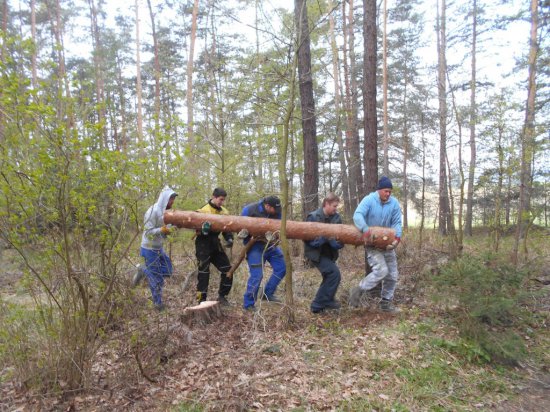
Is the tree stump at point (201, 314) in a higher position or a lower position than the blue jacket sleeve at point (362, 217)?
lower

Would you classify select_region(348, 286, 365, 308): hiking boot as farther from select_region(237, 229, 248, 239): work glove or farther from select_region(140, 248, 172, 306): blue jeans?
select_region(140, 248, 172, 306): blue jeans

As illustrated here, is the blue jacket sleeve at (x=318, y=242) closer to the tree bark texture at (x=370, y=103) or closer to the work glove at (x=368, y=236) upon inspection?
the work glove at (x=368, y=236)

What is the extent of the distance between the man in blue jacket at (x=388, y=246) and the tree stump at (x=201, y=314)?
6.95ft

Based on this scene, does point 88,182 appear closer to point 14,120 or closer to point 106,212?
point 106,212

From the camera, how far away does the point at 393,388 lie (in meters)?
3.58

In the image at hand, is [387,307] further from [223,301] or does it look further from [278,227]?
[223,301]

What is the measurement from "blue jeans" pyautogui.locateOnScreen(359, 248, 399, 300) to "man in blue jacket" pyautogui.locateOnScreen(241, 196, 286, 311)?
1390mm

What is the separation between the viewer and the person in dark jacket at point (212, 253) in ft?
18.8

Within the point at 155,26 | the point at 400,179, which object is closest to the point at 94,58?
the point at 155,26

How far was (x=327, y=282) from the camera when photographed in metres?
5.27

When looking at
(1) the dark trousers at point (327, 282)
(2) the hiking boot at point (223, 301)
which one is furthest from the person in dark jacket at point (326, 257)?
(2) the hiking boot at point (223, 301)

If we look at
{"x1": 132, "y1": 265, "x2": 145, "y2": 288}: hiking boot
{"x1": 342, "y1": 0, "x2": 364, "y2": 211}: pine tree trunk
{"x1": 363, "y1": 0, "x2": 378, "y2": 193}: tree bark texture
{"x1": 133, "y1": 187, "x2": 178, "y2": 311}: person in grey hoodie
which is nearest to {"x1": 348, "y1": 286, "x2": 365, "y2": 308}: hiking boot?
{"x1": 363, "y1": 0, "x2": 378, "y2": 193}: tree bark texture

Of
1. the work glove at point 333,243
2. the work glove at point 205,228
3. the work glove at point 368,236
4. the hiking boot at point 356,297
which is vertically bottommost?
the hiking boot at point 356,297

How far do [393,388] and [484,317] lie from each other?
1.67 m
